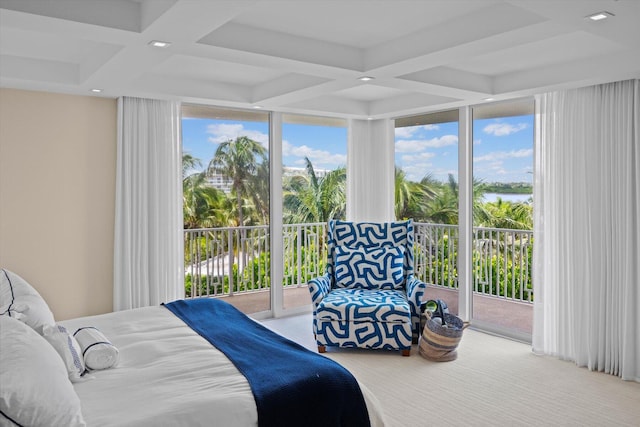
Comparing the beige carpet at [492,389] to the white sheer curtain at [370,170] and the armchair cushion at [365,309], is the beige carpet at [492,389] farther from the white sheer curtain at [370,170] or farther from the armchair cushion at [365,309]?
the white sheer curtain at [370,170]

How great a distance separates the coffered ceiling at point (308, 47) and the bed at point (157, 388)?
1.56 metres

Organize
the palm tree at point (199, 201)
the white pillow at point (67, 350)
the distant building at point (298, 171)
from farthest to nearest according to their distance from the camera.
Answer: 1. the distant building at point (298, 171)
2. the palm tree at point (199, 201)
3. the white pillow at point (67, 350)

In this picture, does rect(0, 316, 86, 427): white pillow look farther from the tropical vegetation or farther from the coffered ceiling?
the tropical vegetation

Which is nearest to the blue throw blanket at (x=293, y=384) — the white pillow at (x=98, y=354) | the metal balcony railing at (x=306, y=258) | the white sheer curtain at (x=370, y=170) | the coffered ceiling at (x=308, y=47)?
the white pillow at (x=98, y=354)

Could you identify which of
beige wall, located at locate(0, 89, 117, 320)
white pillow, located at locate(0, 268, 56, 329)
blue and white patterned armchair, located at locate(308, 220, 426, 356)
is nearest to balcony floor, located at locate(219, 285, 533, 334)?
blue and white patterned armchair, located at locate(308, 220, 426, 356)

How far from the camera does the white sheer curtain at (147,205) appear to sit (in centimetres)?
460

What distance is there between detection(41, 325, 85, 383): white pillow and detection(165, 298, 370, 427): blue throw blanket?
0.69 meters

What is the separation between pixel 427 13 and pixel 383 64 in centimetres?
62

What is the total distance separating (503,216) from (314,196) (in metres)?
2.25

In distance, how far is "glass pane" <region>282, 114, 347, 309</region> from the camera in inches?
239

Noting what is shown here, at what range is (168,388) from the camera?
2.21 m

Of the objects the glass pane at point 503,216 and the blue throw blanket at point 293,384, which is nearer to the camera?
the blue throw blanket at point 293,384

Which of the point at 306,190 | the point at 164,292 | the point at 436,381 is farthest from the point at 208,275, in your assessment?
the point at 436,381

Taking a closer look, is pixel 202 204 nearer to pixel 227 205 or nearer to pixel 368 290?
pixel 227 205
